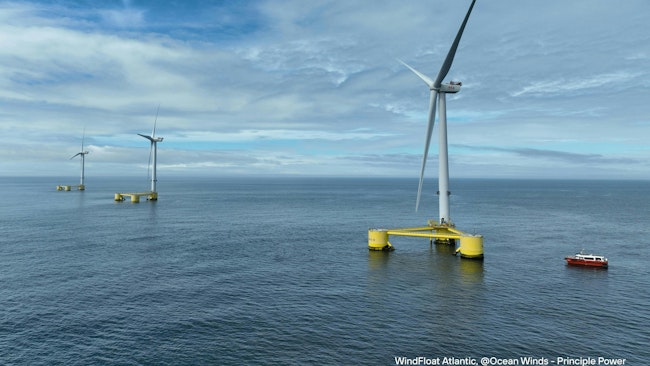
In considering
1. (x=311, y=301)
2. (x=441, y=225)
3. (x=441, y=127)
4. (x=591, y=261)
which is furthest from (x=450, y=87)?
(x=311, y=301)

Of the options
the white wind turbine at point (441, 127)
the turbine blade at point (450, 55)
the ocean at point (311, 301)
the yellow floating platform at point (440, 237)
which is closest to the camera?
the ocean at point (311, 301)

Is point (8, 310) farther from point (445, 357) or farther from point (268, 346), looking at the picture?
point (445, 357)

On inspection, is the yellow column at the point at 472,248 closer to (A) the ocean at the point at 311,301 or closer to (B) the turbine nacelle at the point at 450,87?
(A) the ocean at the point at 311,301

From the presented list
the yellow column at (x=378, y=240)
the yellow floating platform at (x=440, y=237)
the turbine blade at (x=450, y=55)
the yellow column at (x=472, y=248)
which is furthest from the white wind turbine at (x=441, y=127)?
the yellow column at (x=472, y=248)

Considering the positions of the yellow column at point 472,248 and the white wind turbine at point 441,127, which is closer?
the yellow column at point 472,248

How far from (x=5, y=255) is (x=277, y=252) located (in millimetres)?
63666

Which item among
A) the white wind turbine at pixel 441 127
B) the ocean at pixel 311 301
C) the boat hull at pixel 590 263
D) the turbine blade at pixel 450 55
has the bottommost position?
the ocean at pixel 311 301

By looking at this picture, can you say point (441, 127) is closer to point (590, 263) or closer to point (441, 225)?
point (441, 225)

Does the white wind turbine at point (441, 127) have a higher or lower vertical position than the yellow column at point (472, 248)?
higher

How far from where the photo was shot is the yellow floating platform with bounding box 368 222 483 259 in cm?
9794

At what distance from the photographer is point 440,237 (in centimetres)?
10925

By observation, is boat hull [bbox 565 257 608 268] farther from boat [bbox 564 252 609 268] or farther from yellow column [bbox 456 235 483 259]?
yellow column [bbox 456 235 483 259]

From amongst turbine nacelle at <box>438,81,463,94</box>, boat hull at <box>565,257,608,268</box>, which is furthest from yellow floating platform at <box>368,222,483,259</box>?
turbine nacelle at <box>438,81,463,94</box>

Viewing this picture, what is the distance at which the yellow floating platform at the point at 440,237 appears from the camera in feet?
321
